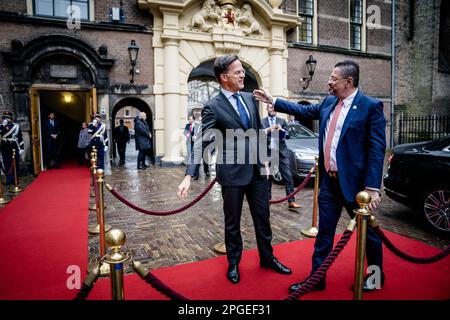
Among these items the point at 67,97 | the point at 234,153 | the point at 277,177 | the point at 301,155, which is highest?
the point at 67,97

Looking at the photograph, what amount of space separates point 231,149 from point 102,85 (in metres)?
9.27

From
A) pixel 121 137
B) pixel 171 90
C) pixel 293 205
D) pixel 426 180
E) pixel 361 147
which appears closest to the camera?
pixel 361 147

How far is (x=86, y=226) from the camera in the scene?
15.0 feet

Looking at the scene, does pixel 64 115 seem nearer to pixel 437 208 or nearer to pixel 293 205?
pixel 293 205

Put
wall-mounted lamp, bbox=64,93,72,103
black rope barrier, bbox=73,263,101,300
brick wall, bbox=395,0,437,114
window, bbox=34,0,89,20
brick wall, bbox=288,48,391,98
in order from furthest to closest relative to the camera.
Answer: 1. brick wall, bbox=395,0,437,114
2. wall-mounted lamp, bbox=64,93,72,103
3. brick wall, bbox=288,48,391,98
4. window, bbox=34,0,89,20
5. black rope barrier, bbox=73,263,101,300

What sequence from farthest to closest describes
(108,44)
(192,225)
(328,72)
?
(328,72), (108,44), (192,225)

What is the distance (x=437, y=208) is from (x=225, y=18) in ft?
33.5

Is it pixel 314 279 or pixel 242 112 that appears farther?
pixel 242 112

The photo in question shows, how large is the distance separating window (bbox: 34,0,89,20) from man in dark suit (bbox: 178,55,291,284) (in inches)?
397

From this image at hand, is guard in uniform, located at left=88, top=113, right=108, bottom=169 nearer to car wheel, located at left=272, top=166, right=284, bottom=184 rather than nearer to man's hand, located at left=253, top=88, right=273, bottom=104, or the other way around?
car wheel, located at left=272, top=166, right=284, bottom=184

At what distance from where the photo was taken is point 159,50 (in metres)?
11.2

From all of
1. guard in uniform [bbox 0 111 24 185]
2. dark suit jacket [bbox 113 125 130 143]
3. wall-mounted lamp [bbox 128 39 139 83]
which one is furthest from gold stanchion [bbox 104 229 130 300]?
dark suit jacket [bbox 113 125 130 143]

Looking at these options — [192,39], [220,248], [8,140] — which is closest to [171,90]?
[192,39]

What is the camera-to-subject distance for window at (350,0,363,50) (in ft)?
47.9
